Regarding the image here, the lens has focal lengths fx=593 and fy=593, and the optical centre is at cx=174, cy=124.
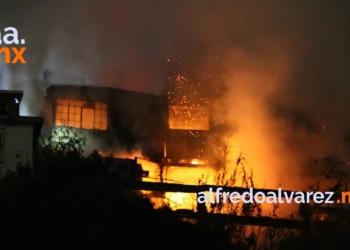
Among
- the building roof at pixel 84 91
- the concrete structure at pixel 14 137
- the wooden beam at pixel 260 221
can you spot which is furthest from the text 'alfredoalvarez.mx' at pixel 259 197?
the building roof at pixel 84 91

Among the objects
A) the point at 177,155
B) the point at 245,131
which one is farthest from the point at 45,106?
the point at 245,131

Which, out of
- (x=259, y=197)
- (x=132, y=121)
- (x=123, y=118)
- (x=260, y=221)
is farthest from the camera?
(x=132, y=121)

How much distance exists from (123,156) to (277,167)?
7515mm

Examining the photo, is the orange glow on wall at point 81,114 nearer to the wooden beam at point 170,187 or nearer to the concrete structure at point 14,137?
the concrete structure at point 14,137

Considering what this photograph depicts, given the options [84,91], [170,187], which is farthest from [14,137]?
[84,91]

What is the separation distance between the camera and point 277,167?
2889cm

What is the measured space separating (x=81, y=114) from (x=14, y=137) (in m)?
11.7

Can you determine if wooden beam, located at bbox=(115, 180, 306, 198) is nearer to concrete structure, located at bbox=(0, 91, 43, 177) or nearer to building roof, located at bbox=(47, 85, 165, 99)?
concrete structure, located at bbox=(0, 91, 43, 177)

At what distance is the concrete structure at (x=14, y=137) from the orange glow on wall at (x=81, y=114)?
1065cm

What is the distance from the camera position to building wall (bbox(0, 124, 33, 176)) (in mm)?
16172

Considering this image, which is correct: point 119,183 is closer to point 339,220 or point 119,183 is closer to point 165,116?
point 339,220

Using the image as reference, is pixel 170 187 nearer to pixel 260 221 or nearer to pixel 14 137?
pixel 260 221

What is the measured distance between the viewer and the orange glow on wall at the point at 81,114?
90.5ft

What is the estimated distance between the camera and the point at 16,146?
16281 millimetres
